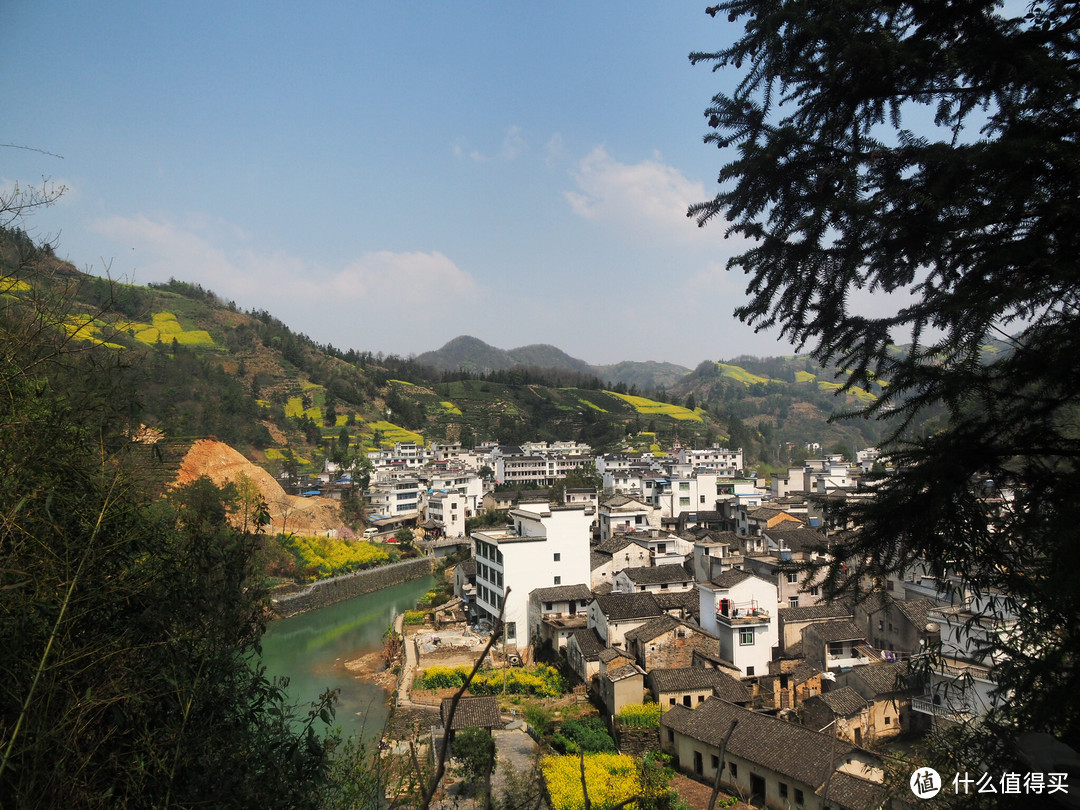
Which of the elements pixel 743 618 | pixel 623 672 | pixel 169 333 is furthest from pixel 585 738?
pixel 169 333

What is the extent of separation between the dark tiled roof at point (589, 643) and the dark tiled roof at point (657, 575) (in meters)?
1.95

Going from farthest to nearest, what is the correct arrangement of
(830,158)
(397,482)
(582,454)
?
(582,454)
(397,482)
(830,158)

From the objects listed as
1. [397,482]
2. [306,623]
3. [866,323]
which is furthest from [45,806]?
[397,482]

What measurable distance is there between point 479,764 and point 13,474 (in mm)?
4905

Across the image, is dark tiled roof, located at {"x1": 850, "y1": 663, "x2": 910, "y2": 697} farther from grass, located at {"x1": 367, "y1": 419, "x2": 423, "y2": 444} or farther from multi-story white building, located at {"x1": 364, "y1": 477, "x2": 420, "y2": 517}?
grass, located at {"x1": 367, "y1": 419, "x2": 423, "y2": 444}

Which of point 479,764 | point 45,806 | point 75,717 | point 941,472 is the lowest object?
point 479,764

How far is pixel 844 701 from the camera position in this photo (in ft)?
27.7

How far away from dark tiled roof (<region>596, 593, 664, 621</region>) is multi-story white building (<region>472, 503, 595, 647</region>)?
5.88ft

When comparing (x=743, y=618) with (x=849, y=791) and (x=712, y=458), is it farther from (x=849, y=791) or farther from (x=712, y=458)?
(x=712, y=458)

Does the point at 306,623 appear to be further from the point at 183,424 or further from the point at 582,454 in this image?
the point at 582,454

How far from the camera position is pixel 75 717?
1.71 meters

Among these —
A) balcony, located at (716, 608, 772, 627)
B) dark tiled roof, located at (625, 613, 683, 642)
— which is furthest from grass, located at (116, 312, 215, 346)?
balcony, located at (716, 608, 772, 627)

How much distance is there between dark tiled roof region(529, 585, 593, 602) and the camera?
42.1 feet

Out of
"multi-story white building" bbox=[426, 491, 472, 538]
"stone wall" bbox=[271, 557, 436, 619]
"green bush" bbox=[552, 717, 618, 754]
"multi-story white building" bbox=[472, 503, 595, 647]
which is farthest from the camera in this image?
"multi-story white building" bbox=[426, 491, 472, 538]
